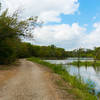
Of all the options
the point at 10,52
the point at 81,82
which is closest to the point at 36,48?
the point at 10,52

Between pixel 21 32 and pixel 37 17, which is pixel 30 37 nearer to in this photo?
pixel 21 32

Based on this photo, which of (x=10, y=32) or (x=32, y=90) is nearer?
(x=32, y=90)

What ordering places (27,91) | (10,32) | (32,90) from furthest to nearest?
(10,32)
(32,90)
(27,91)

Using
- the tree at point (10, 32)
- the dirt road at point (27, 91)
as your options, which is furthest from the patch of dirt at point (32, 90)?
the tree at point (10, 32)

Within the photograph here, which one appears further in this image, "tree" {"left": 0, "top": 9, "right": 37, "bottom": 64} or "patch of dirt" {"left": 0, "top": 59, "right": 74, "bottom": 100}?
"tree" {"left": 0, "top": 9, "right": 37, "bottom": 64}

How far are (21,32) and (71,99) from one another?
46.5ft

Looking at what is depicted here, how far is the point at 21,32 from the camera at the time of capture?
56.3 ft

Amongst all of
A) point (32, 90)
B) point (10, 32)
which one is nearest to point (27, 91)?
point (32, 90)

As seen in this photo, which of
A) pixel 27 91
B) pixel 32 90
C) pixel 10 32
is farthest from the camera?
pixel 10 32

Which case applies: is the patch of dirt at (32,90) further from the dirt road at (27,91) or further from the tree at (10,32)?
the tree at (10,32)

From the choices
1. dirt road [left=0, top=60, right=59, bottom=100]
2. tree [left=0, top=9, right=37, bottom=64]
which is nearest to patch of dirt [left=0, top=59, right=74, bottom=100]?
dirt road [left=0, top=60, right=59, bottom=100]

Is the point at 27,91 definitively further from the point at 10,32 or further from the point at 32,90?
the point at 10,32

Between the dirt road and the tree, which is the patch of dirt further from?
the tree

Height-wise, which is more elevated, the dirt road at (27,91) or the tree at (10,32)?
the tree at (10,32)
